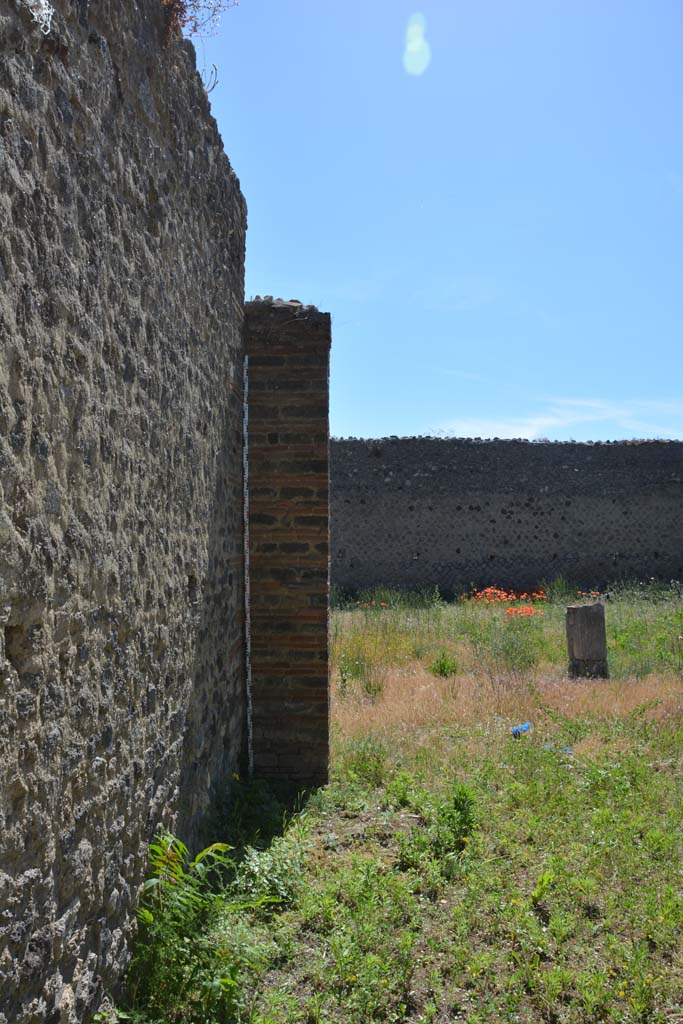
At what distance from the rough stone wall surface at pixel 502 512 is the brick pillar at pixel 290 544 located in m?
10.8

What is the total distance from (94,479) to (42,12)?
1.35 meters

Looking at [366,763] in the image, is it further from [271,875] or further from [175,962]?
[175,962]

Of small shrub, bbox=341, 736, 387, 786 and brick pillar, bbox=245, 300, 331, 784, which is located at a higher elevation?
brick pillar, bbox=245, 300, 331, 784

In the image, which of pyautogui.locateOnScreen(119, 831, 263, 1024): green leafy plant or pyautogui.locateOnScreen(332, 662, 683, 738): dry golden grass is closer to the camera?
pyautogui.locateOnScreen(119, 831, 263, 1024): green leafy plant

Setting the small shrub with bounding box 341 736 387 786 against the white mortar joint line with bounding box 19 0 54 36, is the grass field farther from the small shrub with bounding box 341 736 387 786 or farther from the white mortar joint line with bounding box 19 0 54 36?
the white mortar joint line with bounding box 19 0 54 36

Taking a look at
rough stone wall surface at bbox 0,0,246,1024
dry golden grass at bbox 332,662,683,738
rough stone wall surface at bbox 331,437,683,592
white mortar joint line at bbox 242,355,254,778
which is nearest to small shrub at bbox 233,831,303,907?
rough stone wall surface at bbox 0,0,246,1024

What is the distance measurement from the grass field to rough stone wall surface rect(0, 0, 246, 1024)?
0.47m

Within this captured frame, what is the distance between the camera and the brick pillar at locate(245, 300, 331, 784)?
5.60 meters

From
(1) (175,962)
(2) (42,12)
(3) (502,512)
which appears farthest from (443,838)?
(3) (502,512)

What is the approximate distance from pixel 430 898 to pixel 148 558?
221cm

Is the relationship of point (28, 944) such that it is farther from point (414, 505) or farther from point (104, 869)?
point (414, 505)

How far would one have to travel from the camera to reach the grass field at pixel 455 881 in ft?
10.0

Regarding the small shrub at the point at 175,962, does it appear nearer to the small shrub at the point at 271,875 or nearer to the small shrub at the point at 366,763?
the small shrub at the point at 271,875

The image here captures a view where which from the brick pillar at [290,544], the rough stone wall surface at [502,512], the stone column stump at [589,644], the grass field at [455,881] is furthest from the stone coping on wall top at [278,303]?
the rough stone wall surface at [502,512]
